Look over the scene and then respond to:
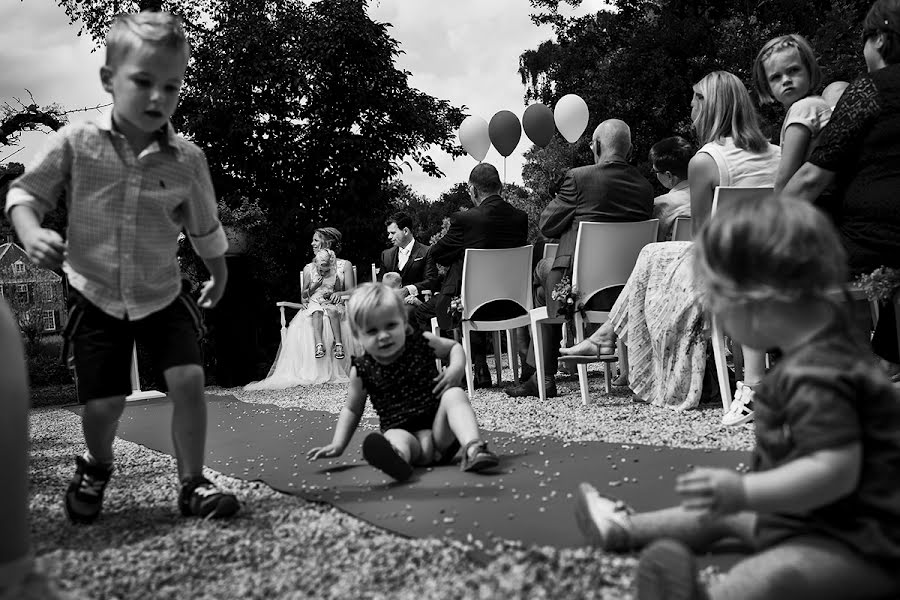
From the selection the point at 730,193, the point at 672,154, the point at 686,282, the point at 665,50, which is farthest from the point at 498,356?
the point at 665,50

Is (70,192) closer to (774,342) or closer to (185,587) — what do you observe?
(185,587)

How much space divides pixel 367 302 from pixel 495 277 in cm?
395

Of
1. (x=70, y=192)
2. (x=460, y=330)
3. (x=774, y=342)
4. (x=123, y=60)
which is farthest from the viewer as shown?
(x=460, y=330)

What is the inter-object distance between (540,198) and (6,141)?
22.2 metres

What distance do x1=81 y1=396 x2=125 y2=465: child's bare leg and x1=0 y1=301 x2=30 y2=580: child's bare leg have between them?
1.55 metres

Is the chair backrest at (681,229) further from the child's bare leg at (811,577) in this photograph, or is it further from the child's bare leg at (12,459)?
the child's bare leg at (12,459)

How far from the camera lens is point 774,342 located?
1.87 m

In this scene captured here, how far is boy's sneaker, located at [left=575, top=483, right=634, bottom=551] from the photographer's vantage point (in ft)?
7.59

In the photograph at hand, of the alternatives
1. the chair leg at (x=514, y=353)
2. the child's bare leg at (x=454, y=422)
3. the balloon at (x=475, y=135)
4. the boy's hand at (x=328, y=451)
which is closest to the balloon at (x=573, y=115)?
the balloon at (x=475, y=135)

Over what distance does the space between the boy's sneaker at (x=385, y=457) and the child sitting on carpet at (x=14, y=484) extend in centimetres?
180

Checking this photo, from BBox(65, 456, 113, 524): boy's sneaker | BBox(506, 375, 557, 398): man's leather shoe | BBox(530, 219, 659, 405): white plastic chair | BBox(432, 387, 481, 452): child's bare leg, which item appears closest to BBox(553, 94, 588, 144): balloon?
BBox(506, 375, 557, 398): man's leather shoe

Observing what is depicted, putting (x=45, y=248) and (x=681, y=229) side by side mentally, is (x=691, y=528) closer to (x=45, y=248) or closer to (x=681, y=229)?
(x=45, y=248)

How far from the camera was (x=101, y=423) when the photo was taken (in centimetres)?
332

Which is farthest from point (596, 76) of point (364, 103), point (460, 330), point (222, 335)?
point (460, 330)
